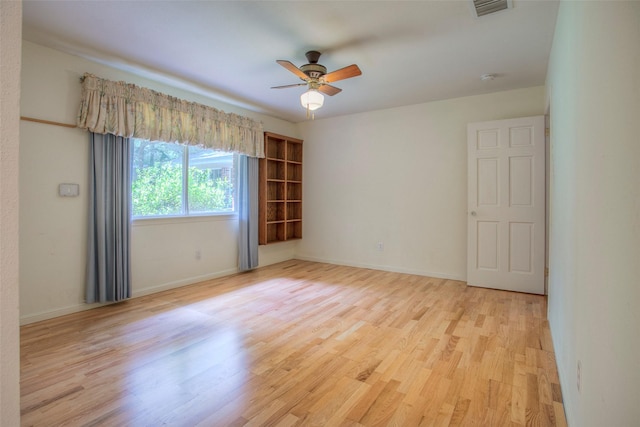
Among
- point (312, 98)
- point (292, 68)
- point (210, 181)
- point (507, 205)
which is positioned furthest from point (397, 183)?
point (210, 181)

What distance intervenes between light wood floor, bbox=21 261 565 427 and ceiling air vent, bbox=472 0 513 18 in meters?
2.56

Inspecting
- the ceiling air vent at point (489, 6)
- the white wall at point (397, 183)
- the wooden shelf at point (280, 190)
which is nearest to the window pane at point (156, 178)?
the wooden shelf at point (280, 190)

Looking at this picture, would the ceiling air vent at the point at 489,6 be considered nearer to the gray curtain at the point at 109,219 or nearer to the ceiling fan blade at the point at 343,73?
the ceiling fan blade at the point at 343,73

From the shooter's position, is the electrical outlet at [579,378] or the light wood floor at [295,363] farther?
the light wood floor at [295,363]

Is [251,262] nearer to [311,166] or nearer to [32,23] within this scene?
[311,166]

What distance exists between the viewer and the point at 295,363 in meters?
2.28

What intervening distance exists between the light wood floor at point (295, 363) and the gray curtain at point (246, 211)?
1.28 m

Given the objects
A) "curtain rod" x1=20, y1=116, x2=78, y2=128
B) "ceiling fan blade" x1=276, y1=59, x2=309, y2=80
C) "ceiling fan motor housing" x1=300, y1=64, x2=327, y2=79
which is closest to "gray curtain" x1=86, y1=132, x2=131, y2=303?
"curtain rod" x1=20, y1=116, x2=78, y2=128

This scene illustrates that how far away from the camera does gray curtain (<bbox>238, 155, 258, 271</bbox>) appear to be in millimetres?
4953

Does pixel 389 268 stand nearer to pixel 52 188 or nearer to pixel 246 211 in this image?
pixel 246 211

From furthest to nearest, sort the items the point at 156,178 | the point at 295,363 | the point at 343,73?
the point at 156,178 → the point at 343,73 → the point at 295,363

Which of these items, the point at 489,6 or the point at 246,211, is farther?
the point at 246,211

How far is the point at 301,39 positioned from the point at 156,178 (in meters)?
2.44

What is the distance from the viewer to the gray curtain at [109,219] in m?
3.28
